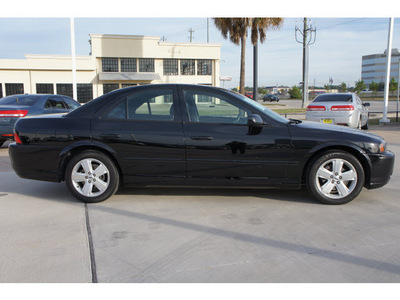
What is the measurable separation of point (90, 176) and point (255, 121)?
2223mm

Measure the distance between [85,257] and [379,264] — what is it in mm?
2521

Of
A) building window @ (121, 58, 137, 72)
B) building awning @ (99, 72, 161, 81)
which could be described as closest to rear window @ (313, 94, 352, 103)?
building awning @ (99, 72, 161, 81)

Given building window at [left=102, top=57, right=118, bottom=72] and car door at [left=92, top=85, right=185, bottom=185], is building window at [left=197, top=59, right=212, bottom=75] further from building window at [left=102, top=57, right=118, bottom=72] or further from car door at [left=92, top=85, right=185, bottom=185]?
car door at [left=92, top=85, right=185, bottom=185]

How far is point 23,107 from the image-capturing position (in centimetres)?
914

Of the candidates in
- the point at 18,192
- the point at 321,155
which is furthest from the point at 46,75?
the point at 321,155

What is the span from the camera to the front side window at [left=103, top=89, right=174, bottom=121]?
480 centimetres

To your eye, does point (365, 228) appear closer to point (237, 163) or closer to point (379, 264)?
point (379, 264)

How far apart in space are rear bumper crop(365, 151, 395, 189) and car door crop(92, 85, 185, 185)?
7.83 ft

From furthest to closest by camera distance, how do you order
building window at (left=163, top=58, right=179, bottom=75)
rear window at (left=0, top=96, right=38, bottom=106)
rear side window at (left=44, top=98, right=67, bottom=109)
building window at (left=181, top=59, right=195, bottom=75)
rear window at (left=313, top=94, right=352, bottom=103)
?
1. building window at (left=181, top=59, right=195, bottom=75)
2. building window at (left=163, top=58, right=179, bottom=75)
3. rear window at (left=313, top=94, right=352, bottom=103)
4. rear side window at (left=44, top=98, right=67, bottom=109)
5. rear window at (left=0, top=96, right=38, bottom=106)

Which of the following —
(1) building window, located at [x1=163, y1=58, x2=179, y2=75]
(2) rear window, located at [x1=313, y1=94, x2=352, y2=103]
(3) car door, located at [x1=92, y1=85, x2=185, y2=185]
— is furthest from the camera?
(1) building window, located at [x1=163, y1=58, x2=179, y2=75]

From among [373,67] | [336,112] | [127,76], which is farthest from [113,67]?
[373,67]

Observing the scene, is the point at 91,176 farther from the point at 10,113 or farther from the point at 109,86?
the point at 109,86

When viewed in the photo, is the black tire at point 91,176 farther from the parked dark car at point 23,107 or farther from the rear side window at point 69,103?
the rear side window at point 69,103

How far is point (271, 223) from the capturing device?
13.4ft
